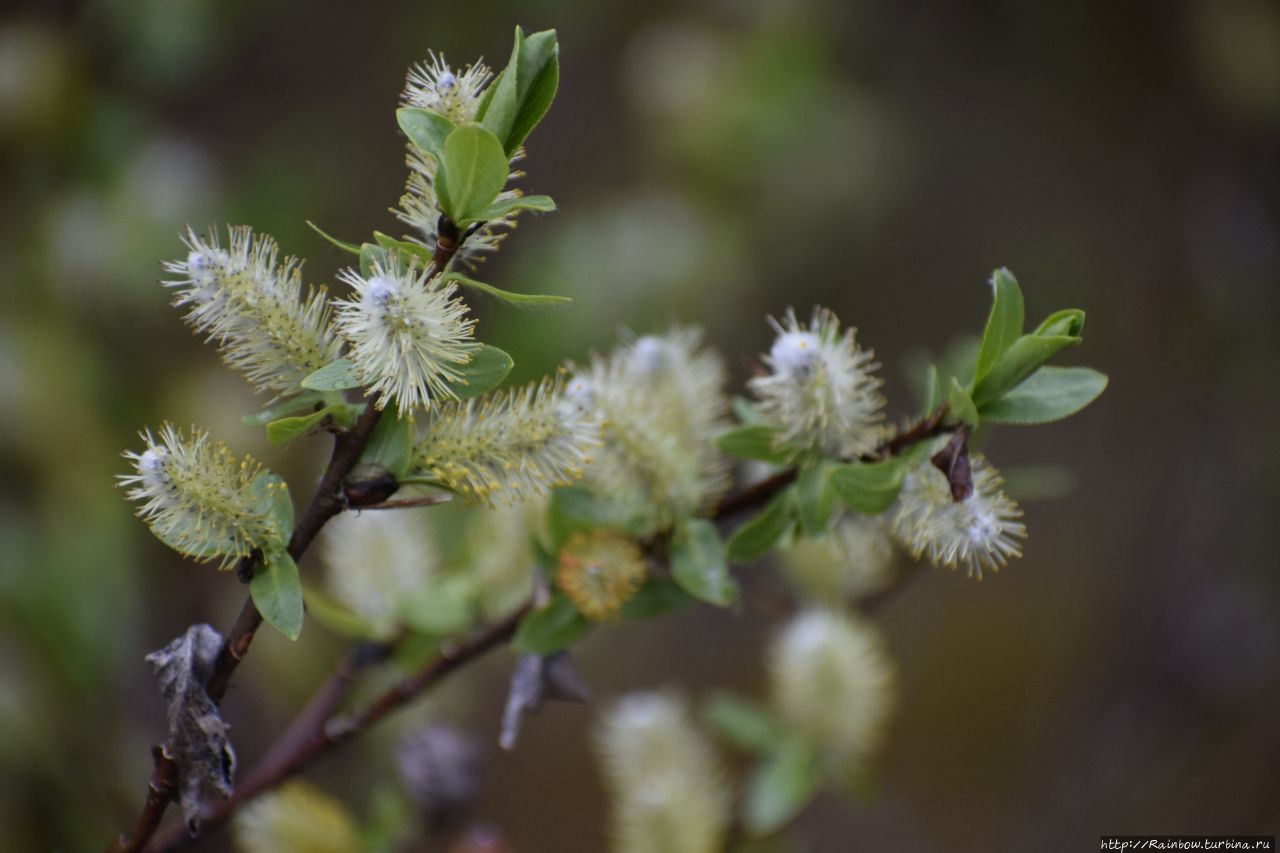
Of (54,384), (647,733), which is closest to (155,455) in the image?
(647,733)

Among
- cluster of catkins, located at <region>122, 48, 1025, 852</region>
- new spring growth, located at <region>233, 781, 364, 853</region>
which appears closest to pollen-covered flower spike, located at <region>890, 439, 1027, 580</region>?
cluster of catkins, located at <region>122, 48, 1025, 852</region>

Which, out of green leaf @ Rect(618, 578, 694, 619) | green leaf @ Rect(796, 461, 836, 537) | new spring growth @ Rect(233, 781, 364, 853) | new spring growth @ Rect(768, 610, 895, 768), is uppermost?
green leaf @ Rect(796, 461, 836, 537)

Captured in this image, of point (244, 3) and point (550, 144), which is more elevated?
point (244, 3)

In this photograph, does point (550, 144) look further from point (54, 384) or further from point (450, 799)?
point (450, 799)

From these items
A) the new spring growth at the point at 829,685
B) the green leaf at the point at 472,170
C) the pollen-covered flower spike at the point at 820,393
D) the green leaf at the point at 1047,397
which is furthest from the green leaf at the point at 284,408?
the new spring growth at the point at 829,685

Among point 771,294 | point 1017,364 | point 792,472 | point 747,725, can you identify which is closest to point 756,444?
point 792,472

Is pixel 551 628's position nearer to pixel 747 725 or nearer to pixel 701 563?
pixel 701 563

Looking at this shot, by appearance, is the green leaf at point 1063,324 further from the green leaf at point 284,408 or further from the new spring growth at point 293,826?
the new spring growth at point 293,826

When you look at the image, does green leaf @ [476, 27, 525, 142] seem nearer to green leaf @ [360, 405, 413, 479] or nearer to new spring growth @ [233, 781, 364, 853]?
green leaf @ [360, 405, 413, 479]
